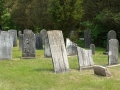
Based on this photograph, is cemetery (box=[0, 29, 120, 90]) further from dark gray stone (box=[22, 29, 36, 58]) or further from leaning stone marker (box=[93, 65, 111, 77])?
dark gray stone (box=[22, 29, 36, 58])

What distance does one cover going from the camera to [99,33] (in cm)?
2250

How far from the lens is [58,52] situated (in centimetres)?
1025

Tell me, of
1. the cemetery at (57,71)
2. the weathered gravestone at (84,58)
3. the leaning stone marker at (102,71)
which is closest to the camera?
the cemetery at (57,71)

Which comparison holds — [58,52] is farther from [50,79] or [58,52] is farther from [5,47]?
[5,47]

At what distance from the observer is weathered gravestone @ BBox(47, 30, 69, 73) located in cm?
1010

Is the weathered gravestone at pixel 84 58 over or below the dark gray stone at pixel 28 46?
below

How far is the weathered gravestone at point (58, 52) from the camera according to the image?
10.1 metres

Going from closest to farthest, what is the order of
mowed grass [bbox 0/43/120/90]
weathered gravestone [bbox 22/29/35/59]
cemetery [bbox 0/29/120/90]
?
mowed grass [bbox 0/43/120/90]
cemetery [bbox 0/29/120/90]
weathered gravestone [bbox 22/29/35/59]

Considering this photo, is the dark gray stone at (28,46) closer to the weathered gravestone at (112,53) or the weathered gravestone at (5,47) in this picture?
the weathered gravestone at (5,47)

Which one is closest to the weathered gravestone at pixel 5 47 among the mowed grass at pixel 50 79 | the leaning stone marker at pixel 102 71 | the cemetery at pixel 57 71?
the cemetery at pixel 57 71

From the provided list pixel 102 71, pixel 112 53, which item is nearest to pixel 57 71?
pixel 102 71

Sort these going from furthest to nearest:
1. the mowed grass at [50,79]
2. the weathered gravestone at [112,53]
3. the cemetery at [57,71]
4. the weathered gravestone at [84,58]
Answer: the weathered gravestone at [112,53], the weathered gravestone at [84,58], the cemetery at [57,71], the mowed grass at [50,79]

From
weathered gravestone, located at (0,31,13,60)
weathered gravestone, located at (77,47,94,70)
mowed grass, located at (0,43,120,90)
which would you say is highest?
weathered gravestone, located at (0,31,13,60)

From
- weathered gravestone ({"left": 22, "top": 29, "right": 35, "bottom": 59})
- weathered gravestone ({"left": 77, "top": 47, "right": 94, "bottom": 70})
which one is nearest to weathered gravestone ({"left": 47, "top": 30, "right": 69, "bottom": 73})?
weathered gravestone ({"left": 77, "top": 47, "right": 94, "bottom": 70})
